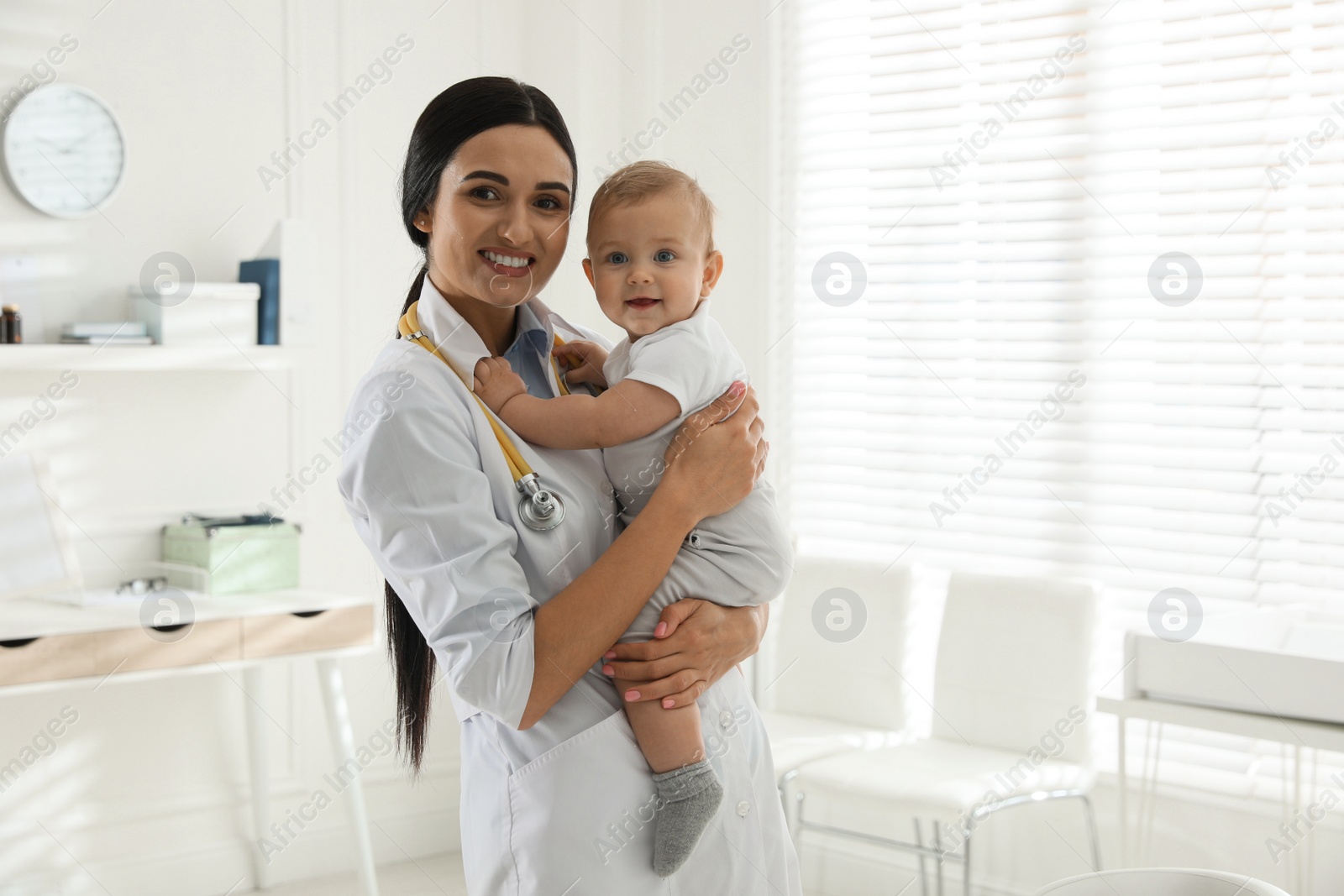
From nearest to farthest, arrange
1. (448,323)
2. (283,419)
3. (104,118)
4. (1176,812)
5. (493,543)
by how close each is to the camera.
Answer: (493,543) → (448,323) → (1176,812) → (104,118) → (283,419)

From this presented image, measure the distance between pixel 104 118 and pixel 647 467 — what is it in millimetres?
2553

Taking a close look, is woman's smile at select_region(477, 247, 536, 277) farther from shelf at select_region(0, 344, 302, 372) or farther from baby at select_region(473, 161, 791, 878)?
shelf at select_region(0, 344, 302, 372)

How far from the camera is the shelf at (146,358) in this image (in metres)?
2.92

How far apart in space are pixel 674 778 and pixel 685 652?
5.2 inches

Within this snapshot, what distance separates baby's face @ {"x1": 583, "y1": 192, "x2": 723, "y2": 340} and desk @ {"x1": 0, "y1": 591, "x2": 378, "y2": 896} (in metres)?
1.87

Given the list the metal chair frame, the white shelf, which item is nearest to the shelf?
the white shelf

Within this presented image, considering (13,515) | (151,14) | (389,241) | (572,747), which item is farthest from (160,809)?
(572,747)

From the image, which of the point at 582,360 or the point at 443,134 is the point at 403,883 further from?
the point at 443,134

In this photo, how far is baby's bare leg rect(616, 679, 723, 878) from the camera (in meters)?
1.23

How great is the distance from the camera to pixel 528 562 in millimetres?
1232

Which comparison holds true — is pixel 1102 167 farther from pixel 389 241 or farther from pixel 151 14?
pixel 151 14

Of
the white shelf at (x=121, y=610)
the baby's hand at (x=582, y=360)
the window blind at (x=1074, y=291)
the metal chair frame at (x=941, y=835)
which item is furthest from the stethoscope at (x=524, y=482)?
the window blind at (x=1074, y=291)

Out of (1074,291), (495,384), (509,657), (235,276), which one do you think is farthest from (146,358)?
(1074,291)

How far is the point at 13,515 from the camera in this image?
9.43 feet
